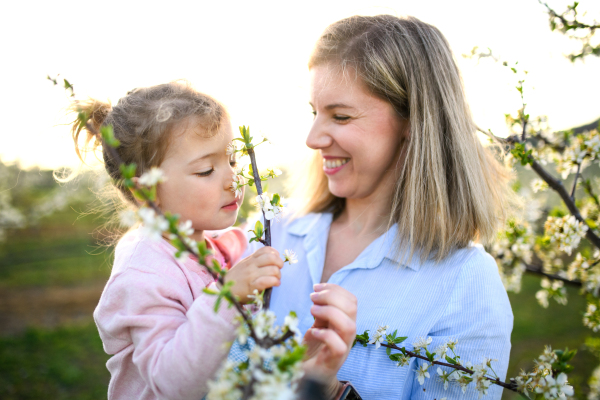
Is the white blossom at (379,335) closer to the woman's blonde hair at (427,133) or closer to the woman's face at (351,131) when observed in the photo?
the woman's blonde hair at (427,133)

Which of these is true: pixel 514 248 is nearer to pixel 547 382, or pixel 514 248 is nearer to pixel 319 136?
pixel 547 382

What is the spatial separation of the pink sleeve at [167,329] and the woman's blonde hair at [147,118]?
0.46 meters

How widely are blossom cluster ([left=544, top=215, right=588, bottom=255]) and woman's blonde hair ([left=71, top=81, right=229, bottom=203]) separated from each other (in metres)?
1.74

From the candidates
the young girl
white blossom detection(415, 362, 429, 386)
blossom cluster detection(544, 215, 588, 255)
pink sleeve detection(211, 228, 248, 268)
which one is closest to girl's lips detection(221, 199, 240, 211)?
the young girl

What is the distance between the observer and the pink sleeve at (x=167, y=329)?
1152 millimetres

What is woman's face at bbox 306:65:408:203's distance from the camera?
1939mm

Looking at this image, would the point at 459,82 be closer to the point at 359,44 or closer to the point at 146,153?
the point at 359,44

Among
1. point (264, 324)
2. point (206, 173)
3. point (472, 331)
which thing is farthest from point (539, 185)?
point (264, 324)

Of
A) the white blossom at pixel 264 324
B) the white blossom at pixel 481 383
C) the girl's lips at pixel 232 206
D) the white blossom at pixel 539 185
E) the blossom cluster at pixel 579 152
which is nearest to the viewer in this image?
the white blossom at pixel 264 324

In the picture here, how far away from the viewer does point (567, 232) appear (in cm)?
199

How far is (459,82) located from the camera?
2076mm

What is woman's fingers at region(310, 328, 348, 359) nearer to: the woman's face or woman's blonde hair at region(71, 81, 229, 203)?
woman's blonde hair at region(71, 81, 229, 203)

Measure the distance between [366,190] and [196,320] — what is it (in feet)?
4.01

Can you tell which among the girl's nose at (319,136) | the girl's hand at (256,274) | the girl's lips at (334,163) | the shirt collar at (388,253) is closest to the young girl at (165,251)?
the girl's hand at (256,274)
